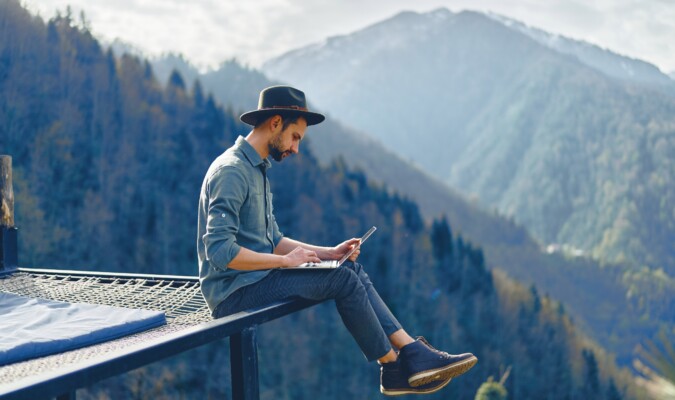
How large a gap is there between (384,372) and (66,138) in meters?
70.8

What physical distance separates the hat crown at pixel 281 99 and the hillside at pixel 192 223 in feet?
184

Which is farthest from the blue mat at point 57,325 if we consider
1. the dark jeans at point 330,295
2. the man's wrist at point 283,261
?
the man's wrist at point 283,261

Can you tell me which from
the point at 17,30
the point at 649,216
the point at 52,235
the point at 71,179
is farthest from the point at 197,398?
the point at 649,216

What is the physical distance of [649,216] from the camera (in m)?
198

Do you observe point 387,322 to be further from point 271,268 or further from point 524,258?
point 524,258

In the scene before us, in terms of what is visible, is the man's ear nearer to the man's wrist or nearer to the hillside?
the man's wrist

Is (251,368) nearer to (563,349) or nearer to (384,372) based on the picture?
(384,372)

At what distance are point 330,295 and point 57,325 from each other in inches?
61.3

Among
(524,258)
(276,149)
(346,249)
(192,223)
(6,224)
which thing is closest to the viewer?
(276,149)

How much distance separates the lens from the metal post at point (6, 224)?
21.0 ft

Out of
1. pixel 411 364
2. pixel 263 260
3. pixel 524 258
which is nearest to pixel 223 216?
pixel 263 260

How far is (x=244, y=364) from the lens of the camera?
3932 millimetres

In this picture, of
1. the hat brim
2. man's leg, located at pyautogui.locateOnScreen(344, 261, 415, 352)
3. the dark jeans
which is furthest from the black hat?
man's leg, located at pyautogui.locateOnScreen(344, 261, 415, 352)

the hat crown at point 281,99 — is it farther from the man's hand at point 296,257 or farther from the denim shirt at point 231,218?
the man's hand at point 296,257
